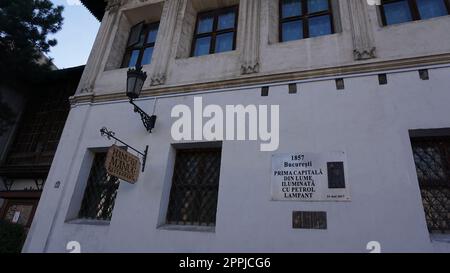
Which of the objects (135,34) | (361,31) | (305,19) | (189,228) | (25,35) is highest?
(25,35)

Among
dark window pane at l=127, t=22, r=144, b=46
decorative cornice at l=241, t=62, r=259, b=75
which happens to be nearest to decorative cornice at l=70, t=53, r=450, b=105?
decorative cornice at l=241, t=62, r=259, b=75

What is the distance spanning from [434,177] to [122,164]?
565 cm

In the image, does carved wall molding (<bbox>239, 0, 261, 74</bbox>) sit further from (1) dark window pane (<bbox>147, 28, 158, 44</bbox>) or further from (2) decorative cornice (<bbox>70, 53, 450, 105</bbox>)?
(1) dark window pane (<bbox>147, 28, 158, 44</bbox>)

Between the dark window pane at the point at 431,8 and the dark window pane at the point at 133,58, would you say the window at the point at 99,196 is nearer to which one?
the dark window pane at the point at 133,58

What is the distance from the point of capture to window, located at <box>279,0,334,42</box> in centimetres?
627

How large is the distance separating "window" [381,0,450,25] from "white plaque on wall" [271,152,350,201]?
3.59m

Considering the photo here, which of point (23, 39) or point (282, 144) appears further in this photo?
point (23, 39)

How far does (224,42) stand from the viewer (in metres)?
7.04

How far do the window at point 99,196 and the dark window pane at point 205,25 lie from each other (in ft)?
15.6

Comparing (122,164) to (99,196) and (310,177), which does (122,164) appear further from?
(310,177)

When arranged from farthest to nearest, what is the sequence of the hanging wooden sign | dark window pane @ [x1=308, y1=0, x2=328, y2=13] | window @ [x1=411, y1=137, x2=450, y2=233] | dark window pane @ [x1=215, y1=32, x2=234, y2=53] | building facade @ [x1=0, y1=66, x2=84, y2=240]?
building facade @ [x1=0, y1=66, x2=84, y2=240] < dark window pane @ [x1=215, y1=32, x2=234, y2=53] < dark window pane @ [x1=308, y1=0, x2=328, y2=13] < the hanging wooden sign < window @ [x1=411, y1=137, x2=450, y2=233]

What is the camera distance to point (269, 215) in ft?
15.0

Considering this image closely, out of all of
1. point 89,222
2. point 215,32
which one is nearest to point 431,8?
point 215,32
